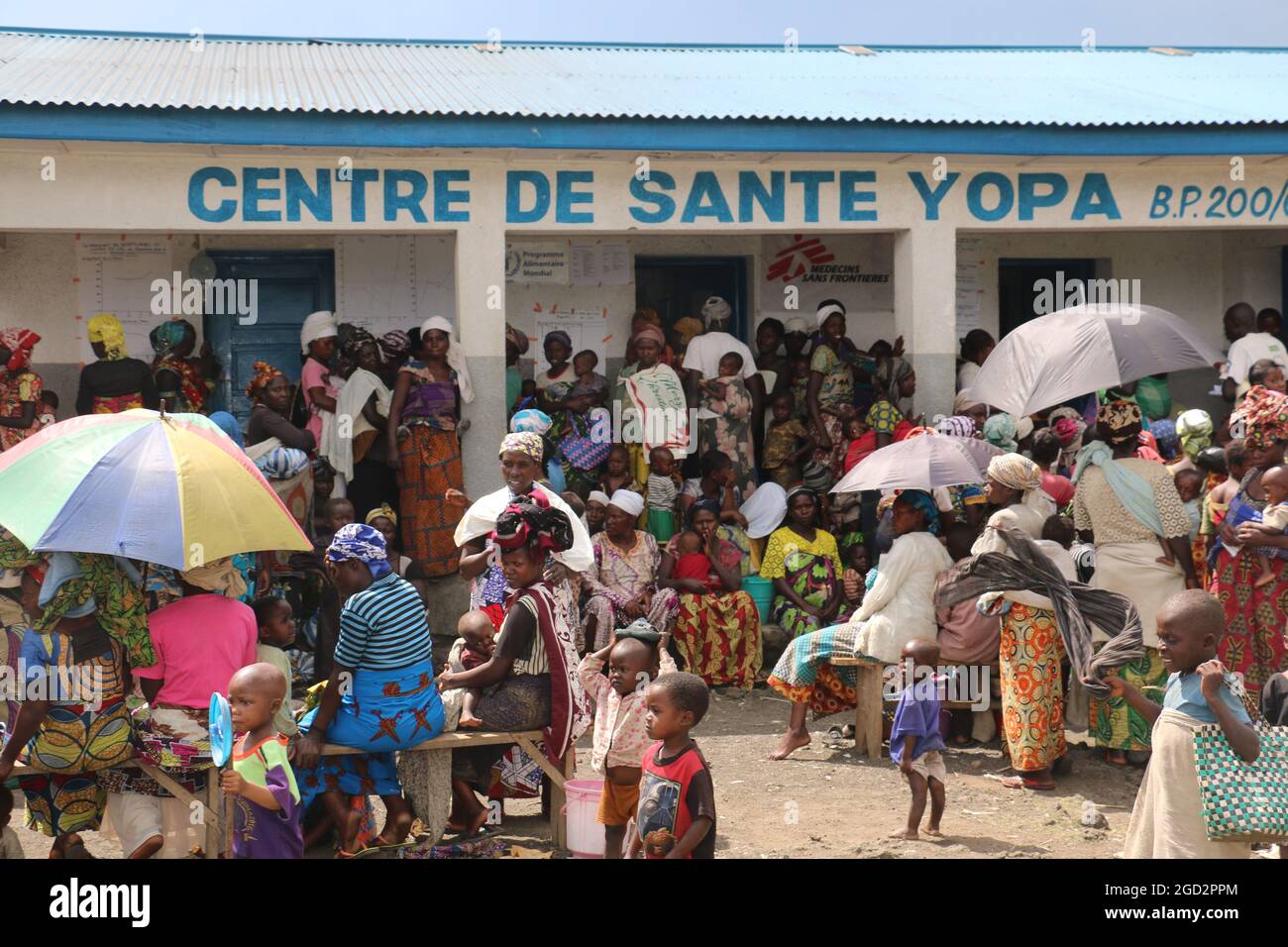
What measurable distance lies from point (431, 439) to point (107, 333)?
213 cm

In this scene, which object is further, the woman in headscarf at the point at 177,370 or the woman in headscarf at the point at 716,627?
the woman in headscarf at the point at 177,370

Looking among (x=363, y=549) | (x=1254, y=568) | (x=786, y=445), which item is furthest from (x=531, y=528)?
(x=786, y=445)

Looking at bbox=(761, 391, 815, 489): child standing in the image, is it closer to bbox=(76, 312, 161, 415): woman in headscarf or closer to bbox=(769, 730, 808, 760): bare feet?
bbox=(769, 730, 808, 760): bare feet

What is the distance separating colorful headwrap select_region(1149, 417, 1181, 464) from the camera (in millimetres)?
10188

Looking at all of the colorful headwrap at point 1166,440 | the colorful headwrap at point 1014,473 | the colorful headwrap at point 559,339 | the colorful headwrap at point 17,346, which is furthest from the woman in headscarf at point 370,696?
the colorful headwrap at point 1166,440

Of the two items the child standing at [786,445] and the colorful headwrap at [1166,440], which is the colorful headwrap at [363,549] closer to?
the child standing at [786,445]

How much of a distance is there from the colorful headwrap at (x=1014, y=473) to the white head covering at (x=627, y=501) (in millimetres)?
2551

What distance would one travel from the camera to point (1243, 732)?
471 centimetres

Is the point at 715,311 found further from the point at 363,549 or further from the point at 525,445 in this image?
the point at 363,549

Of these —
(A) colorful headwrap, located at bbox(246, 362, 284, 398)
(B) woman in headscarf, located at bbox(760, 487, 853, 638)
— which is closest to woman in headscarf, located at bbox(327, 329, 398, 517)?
(A) colorful headwrap, located at bbox(246, 362, 284, 398)

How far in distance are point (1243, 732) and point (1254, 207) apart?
7417 mm

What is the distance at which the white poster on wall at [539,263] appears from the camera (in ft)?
39.8
